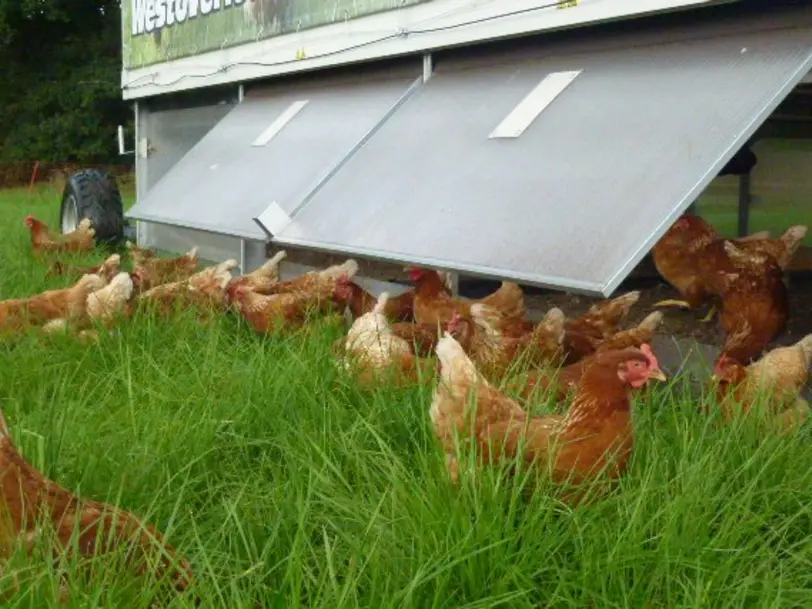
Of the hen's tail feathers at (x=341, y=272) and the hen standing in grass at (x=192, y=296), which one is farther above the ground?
the hen's tail feathers at (x=341, y=272)

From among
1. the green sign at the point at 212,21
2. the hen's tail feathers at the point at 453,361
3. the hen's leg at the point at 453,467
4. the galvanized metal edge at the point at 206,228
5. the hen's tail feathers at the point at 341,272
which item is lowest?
the hen's leg at the point at 453,467

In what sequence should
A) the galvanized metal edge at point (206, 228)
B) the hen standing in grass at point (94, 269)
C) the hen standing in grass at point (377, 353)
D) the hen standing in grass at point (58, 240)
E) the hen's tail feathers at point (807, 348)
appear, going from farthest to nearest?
the hen standing in grass at point (58, 240), the hen standing in grass at point (94, 269), the galvanized metal edge at point (206, 228), the hen standing in grass at point (377, 353), the hen's tail feathers at point (807, 348)

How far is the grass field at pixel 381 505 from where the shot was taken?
6.26 ft

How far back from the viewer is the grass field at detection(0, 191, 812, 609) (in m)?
1.91

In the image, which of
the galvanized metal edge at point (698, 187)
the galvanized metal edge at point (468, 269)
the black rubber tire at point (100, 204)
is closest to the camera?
the galvanized metal edge at point (698, 187)

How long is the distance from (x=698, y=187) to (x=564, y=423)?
2.18ft

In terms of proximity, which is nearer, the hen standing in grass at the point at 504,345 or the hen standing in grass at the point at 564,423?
the hen standing in grass at the point at 564,423

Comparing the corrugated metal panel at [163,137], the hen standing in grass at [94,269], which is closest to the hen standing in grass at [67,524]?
the hen standing in grass at [94,269]

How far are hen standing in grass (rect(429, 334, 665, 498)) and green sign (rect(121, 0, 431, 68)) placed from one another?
259 centimetres

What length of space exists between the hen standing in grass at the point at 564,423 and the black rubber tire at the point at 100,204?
615 cm

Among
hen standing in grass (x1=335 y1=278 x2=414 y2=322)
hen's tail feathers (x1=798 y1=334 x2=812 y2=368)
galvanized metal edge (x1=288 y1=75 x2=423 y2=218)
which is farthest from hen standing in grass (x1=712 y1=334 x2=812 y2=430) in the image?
galvanized metal edge (x1=288 y1=75 x2=423 y2=218)

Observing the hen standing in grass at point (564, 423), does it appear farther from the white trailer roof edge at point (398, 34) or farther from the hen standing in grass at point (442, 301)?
the hen standing in grass at point (442, 301)

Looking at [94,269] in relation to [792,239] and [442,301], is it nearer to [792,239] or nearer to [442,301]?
[442,301]

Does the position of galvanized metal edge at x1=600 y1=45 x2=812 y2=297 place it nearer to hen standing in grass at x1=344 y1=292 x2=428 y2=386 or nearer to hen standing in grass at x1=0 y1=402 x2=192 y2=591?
hen standing in grass at x1=344 y1=292 x2=428 y2=386
